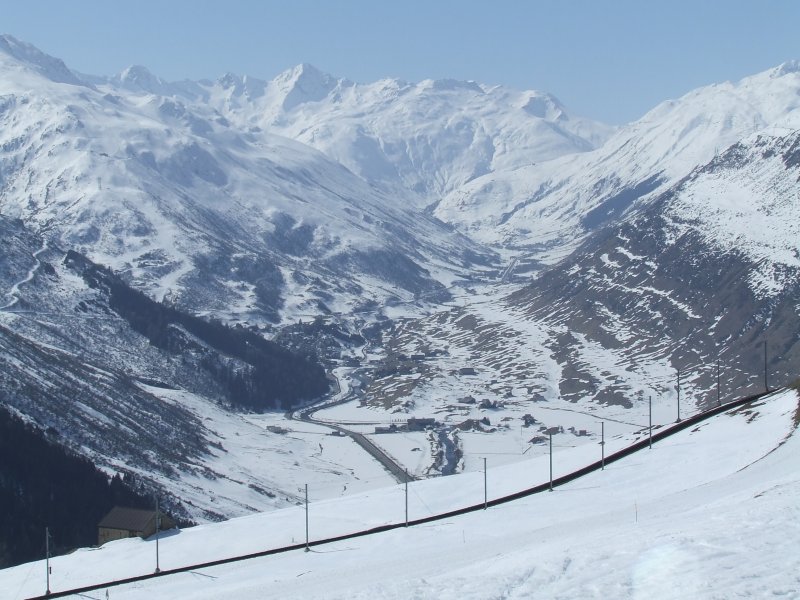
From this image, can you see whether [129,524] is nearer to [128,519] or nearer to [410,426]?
[128,519]

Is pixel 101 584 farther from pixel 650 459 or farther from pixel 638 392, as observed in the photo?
pixel 638 392

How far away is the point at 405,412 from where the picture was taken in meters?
190

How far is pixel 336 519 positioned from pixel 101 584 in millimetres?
15821

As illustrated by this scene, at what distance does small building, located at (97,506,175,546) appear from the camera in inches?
2854

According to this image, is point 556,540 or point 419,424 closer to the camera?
point 556,540

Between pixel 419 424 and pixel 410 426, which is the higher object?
pixel 419 424

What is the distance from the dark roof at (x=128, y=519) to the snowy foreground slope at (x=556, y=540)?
4.20 metres

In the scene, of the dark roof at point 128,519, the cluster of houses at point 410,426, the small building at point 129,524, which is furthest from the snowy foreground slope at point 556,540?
the cluster of houses at point 410,426

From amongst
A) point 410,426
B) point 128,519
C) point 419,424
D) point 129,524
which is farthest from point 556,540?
point 419,424

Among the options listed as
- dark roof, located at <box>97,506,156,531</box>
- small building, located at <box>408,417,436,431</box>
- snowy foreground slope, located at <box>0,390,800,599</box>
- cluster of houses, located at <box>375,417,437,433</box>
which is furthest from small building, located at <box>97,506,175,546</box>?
small building, located at <box>408,417,436,431</box>

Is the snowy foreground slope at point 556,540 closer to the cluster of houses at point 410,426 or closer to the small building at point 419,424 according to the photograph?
the cluster of houses at point 410,426

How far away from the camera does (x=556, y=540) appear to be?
141 ft

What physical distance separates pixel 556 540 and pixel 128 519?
1691 inches

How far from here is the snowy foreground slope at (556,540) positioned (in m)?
31.6
